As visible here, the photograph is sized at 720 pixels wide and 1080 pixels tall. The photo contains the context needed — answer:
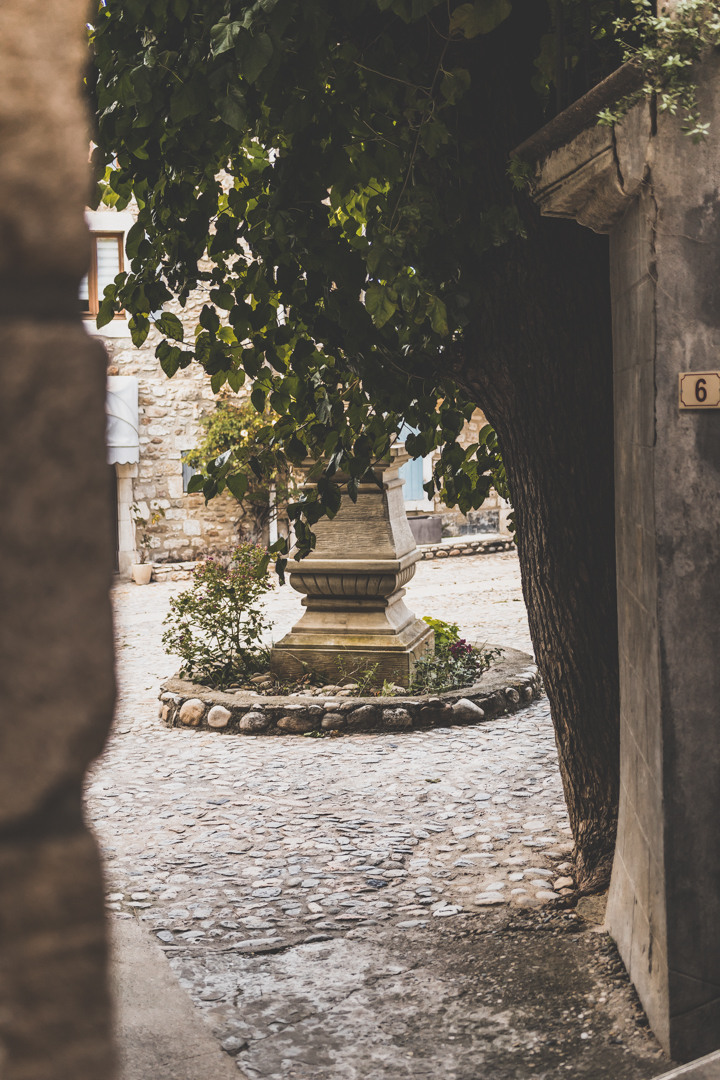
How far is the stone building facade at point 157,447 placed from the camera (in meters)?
15.9

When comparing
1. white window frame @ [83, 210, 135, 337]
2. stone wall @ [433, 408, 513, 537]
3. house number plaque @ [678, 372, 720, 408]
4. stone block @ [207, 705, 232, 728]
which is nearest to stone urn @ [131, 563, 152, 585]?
white window frame @ [83, 210, 135, 337]

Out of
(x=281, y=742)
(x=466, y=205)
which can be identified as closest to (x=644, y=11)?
(x=466, y=205)

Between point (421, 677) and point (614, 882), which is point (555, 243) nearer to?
point (614, 882)

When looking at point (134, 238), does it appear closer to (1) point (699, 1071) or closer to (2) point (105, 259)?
(1) point (699, 1071)

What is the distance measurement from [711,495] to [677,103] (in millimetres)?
979

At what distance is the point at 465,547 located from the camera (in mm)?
18156

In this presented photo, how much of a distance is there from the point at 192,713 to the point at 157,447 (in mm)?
10211

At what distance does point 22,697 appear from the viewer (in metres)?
0.84

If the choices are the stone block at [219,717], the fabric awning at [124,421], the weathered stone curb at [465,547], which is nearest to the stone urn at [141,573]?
the fabric awning at [124,421]

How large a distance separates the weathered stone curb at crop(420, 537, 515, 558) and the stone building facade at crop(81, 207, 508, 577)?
2.78 m

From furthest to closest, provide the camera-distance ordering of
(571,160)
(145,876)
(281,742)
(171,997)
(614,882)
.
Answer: (281,742)
(145,876)
(614,882)
(171,997)
(571,160)

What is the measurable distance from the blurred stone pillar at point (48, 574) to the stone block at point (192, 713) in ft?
20.2

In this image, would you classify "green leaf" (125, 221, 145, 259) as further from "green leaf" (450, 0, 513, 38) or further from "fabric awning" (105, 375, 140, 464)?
"fabric awning" (105, 375, 140, 464)

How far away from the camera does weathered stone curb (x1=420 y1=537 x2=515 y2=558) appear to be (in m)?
17.8
